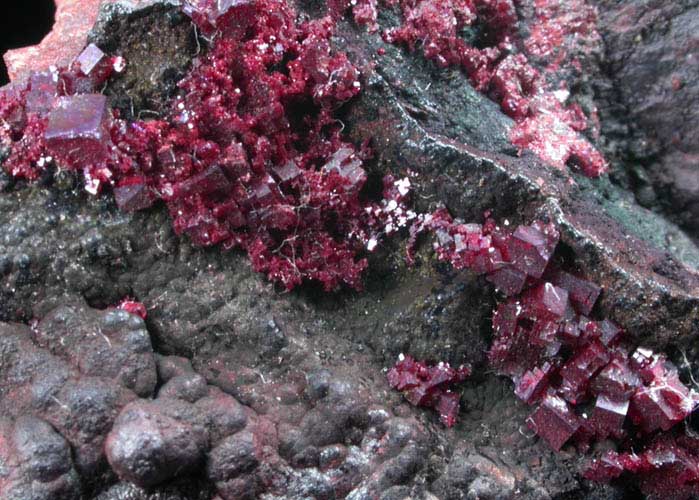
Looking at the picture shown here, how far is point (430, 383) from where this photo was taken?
2.58m

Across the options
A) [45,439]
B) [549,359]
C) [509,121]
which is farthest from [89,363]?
[509,121]

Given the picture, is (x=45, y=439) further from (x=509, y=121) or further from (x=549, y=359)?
(x=509, y=121)

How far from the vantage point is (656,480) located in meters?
2.52

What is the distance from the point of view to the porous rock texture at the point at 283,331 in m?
2.23

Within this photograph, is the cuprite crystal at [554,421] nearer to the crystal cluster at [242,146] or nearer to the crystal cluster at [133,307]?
the crystal cluster at [242,146]

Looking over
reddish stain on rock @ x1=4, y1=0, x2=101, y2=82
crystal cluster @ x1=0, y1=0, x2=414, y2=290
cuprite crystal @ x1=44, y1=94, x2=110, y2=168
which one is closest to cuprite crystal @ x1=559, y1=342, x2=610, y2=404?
crystal cluster @ x1=0, y1=0, x2=414, y2=290

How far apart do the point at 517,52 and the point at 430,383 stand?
171 cm

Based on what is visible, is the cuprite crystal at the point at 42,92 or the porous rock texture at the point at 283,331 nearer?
the porous rock texture at the point at 283,331

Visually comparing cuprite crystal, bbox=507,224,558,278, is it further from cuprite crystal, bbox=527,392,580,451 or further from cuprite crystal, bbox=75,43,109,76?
cuprite crystal, bbox=75,43,109,76

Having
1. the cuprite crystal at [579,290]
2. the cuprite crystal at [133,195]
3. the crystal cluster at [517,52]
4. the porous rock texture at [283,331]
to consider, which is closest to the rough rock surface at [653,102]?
the crystal cluster at [517,52]

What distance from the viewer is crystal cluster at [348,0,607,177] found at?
294 centimetres

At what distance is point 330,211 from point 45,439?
1249mm

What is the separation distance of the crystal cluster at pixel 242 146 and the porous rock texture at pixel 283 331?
0.08 meters

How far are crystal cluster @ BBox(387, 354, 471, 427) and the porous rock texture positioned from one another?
2.0 inches
